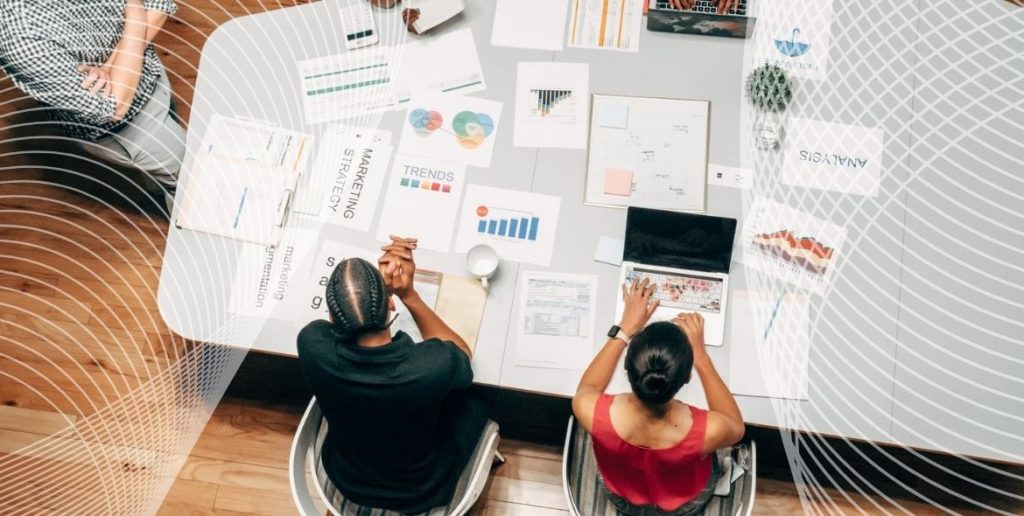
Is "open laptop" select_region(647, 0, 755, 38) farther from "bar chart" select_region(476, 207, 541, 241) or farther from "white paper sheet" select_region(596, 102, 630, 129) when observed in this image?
"bar chart" select_region(476, 207, 541, 241)

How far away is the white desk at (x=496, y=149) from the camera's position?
1.97m

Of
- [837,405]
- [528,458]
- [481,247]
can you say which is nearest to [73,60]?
[481,247]

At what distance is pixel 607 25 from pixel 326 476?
1494 mm

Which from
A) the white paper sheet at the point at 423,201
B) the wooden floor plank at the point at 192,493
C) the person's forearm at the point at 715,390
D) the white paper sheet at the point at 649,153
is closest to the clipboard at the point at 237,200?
the white paper sheet at the point at 423,201

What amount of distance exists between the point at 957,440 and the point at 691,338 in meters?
0.65

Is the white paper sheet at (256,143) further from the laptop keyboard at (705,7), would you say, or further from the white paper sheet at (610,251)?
the laptop keyboard at (705,7)

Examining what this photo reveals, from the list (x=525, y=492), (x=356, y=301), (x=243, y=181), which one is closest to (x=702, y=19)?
(x=356, y=301)

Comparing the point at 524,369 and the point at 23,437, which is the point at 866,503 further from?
the point at 23,437

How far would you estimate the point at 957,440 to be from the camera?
5.83ft

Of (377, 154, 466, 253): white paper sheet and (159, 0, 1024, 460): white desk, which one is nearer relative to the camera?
(159, 0, 1024, 460): white desk

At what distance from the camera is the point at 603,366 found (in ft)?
6.12

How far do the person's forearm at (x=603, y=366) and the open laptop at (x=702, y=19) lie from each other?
944 millimetres

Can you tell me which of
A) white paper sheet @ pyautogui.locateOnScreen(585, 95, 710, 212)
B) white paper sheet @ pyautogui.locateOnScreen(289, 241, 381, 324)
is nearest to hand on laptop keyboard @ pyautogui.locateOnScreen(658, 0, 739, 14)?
white paper sheet @ pyautogui.locateOnScreen(585, 95, 710, 212)

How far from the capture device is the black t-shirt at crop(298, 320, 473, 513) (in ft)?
5.43
